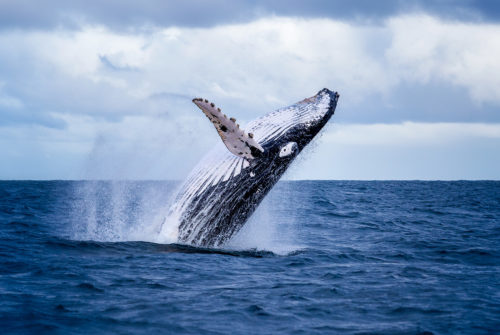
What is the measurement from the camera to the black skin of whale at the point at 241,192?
373 inches

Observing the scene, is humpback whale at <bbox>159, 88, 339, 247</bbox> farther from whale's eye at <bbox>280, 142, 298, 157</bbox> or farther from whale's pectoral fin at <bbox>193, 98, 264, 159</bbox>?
whale's pectoral fin at <bbox>193, 98, 264, 159</bbox>

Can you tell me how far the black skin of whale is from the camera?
9.48m

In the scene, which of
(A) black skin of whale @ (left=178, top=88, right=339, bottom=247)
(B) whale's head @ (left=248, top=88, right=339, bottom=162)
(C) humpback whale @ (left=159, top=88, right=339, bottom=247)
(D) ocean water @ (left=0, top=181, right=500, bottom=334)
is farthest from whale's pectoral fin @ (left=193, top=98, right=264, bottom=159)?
(D) ocean water @ (left=0, top=181, right=500, bottom=334)

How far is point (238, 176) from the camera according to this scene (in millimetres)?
9461

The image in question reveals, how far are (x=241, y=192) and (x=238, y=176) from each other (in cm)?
29

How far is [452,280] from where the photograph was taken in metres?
8.09

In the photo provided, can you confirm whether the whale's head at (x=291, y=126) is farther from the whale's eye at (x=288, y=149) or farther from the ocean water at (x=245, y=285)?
the ocean water at (x=245, y=285)

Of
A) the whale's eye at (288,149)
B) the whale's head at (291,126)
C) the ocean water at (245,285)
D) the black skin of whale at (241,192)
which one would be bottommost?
the ocean water at (245,285)

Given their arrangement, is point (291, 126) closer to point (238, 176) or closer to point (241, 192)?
point (238, 176)

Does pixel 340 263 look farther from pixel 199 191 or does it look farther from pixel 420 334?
pixel 420 334

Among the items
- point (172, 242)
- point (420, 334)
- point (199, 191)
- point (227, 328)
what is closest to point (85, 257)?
point (172, 242)

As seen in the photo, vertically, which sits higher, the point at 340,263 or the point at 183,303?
the point at 340,263

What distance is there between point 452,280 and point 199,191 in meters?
4.34

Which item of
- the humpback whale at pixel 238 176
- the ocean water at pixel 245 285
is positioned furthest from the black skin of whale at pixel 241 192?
the ocean water at pixel 245 285
